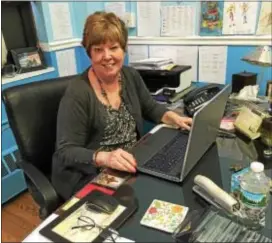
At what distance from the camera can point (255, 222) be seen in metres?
0.80

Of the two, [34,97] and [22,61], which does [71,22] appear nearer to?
[22,61]

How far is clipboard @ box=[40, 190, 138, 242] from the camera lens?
76 centimetres

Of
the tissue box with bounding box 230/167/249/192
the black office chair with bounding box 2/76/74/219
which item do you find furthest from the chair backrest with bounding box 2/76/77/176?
the tissue box with bounding box 230/167/249/192

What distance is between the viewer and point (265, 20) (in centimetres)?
182

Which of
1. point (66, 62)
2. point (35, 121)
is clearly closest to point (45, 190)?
point (35, 121)

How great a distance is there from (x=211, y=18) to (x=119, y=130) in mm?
1106

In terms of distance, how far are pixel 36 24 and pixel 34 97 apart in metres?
1.14

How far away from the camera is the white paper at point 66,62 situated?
2.38 metres

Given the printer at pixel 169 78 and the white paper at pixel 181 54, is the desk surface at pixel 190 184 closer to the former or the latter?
the printer at pixel 169 78

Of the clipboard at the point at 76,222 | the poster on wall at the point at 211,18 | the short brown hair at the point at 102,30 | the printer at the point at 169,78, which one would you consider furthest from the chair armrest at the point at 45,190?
the poster on wall at the point at 211,18

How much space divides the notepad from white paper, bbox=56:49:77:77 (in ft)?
5.80

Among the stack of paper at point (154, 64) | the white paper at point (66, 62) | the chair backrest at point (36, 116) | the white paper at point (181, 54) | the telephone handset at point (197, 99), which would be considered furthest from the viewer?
the white paper at point (66, 62)

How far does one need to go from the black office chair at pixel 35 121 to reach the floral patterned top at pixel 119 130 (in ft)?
0.88

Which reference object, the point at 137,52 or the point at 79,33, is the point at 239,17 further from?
the point at 79,33
